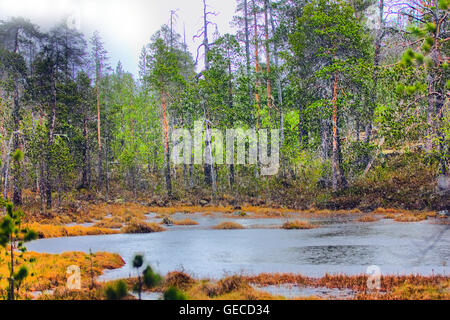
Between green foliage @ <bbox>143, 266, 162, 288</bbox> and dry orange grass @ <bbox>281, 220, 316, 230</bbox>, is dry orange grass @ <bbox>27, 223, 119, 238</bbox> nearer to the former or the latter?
dry orange grass @ <bbox>281, 220, 316, 230</bbox>

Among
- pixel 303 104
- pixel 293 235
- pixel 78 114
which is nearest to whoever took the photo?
pixel 293 235

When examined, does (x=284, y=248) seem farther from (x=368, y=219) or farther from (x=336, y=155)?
(x=336, y=155)

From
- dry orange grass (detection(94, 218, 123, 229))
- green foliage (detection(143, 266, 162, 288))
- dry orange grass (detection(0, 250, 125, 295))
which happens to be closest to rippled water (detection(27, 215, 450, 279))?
dry orange grass (detection(0, 250, 125, 295))

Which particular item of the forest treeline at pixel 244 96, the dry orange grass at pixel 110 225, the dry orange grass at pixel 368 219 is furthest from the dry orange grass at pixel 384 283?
the dry orange grass at pixel 110 225

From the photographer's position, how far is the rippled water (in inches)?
424

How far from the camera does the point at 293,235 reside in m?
→ 17.4

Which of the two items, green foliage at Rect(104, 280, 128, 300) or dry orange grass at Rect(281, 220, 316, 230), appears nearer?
green foliage at Rect(104, 280, 128, 300)

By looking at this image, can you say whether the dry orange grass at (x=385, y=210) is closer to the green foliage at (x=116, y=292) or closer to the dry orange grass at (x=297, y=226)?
the dry orange grass at (x=297, y=226)

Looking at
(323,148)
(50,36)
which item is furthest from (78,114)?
(323,148)

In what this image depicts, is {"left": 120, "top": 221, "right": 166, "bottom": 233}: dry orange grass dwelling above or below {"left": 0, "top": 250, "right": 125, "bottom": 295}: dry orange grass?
below

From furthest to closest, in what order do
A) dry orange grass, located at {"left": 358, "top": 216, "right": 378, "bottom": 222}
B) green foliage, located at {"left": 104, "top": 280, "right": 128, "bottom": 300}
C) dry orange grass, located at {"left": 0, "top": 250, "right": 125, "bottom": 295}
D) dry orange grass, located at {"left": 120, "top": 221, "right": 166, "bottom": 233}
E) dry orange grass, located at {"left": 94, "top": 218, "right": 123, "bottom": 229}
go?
dry orange grass, located at {"left": 94, "top": 218, "right": 123, "bottom": 229} < dry orange grass, located at {"left": 358, "top": 216, "right": 378, "bottom": 222} < dry orange grass, located at {"left": 120, "top": 221, "right": 166, "bottom": 233} < dry orange grass, located at {"left": 0, "top": 250, "right": 125, "bottom": 295} < green foliage, located at {"left": 104, "top": 280, "right": 128, "bottom": 300}

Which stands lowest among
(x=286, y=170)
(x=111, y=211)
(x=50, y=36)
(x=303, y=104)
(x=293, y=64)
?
(x=111, y=211)
